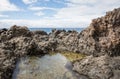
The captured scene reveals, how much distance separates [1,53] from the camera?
3759cm

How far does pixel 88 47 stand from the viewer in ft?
164

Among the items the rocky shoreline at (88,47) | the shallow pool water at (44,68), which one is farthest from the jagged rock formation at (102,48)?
the shallow pool water at (44,68)

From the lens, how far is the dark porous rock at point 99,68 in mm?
31905

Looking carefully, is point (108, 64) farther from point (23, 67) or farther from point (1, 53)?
point (1, 53)

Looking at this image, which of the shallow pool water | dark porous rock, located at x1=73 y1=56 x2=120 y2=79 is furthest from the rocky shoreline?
the shallow pool water

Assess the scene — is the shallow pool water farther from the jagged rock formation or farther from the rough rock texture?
the rough rock texture

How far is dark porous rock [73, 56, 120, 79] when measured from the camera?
105 ft

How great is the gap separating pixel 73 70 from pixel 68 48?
18159mm

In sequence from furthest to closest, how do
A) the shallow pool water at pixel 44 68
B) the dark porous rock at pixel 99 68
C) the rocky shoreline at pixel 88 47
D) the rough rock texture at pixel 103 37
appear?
the rough rock texture at pixel 103 37, the rocky shoreline at pixel 88 47, the shallow pool water at pixel 44 68, the dark porous rock at pixel 99 68

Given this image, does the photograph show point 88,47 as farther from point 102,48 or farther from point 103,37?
point 102,48

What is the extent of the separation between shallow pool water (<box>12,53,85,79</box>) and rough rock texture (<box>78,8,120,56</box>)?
308 inches

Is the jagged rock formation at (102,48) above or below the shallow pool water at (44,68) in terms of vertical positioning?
above

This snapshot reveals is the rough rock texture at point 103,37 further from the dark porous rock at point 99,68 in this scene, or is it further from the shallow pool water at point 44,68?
the dark porous rock at point 99,68

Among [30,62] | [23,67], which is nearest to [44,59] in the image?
[30,62]
